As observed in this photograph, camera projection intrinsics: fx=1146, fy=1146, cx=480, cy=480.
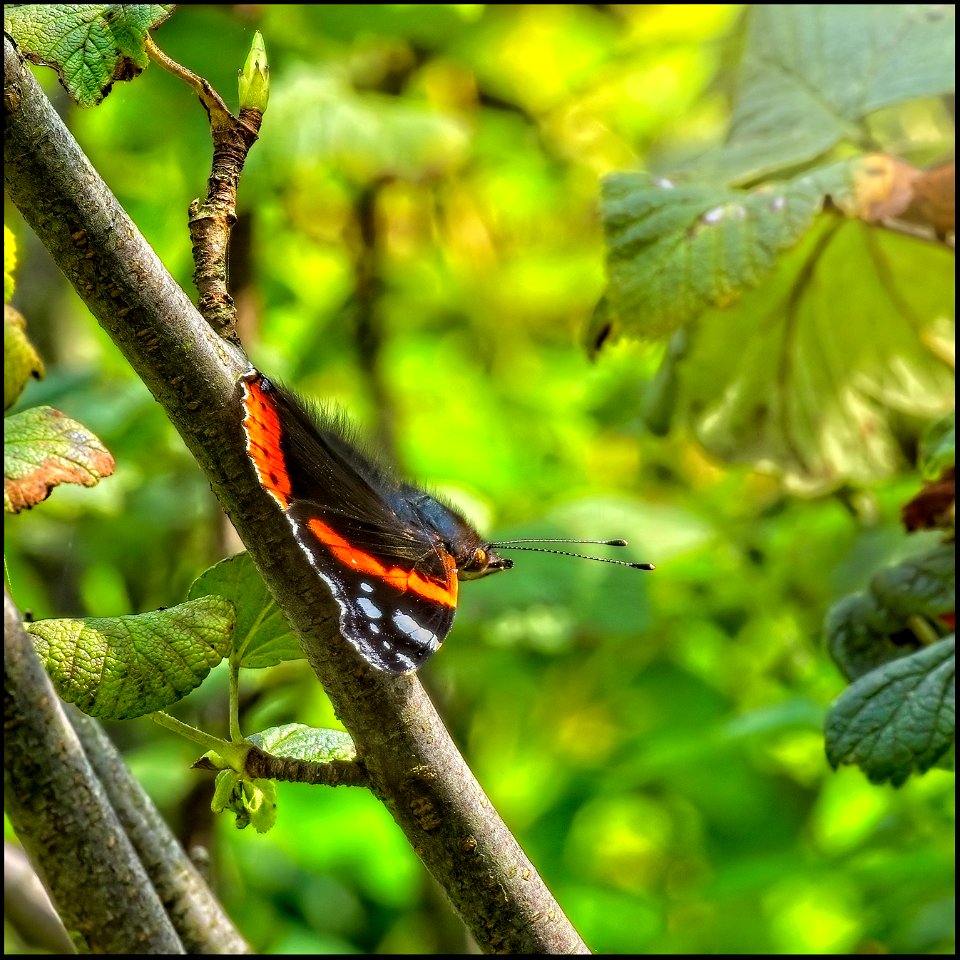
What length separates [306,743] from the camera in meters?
0.73

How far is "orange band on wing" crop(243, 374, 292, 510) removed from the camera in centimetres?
66

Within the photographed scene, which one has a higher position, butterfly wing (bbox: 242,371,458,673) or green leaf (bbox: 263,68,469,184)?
green leaf (bbox: 263,68,469,184)

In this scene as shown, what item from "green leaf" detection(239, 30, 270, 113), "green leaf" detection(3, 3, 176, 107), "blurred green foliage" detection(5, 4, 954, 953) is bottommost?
"blurred green foliage" detection(5, 4, 954, 953)

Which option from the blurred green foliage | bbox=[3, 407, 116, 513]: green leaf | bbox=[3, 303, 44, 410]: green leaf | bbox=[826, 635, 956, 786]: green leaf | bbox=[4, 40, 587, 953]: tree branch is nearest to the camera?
bbox=[4, 40, 587, 953]: tree branch

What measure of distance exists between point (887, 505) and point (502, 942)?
4.99 ft

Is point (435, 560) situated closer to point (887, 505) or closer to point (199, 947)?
point (199, 947)

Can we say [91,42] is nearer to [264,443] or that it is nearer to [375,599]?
[264,443]

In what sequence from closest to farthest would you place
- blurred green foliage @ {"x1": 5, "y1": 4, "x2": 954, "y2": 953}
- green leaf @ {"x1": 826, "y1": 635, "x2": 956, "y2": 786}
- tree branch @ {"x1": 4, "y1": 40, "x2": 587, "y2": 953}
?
1. tree branch @ {"x1": 4, "y1": 40, "x2": 587, "y2": 953}
2. green leaf @ {"x1": 826, "y1": 635, "x2": 956, "y2": 786}
3. blurred green foliage @ {"x1": 5, "y1": 4, "x2": 954, "y2": 953}

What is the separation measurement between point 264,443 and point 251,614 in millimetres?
121

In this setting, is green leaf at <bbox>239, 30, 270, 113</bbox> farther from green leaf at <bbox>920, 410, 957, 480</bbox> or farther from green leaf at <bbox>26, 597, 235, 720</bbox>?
green leaf at <bbox>920, 410, 957, 480</bbox>

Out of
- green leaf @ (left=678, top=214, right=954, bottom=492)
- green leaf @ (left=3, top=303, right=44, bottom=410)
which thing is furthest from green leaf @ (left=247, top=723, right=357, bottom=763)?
green leaf @ (left=678, top=214, right=954, bottom=492)

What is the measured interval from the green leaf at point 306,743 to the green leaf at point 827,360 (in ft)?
2.94

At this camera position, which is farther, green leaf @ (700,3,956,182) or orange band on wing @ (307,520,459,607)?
green leaf @ (700,3,956,182)

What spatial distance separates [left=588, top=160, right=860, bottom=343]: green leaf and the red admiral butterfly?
295 mm
